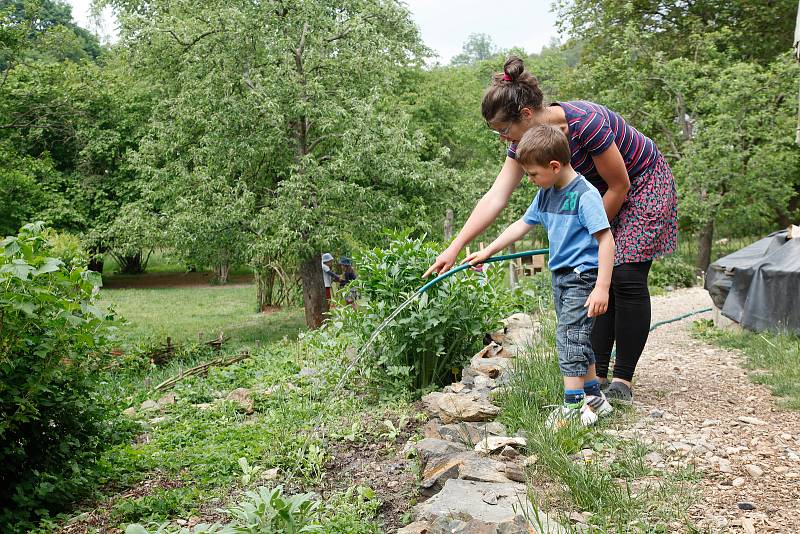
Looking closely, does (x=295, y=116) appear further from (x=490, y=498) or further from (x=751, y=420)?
(x=490, y=498)

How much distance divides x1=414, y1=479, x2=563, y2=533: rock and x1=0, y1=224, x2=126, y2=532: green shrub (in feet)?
6.15

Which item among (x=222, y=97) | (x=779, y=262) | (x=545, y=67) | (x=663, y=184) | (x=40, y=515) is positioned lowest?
(x=40, y=515)

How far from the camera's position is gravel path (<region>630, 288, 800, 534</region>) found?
2199 mm

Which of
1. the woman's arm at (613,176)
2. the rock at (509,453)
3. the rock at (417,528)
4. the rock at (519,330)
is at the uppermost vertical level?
the woman's arm at (613,176)

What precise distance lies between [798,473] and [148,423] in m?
4.22

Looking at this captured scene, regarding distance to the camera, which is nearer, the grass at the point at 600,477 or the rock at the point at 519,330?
the grass at the point at 600,477

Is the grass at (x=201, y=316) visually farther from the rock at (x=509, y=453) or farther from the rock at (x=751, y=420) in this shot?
the rock at (x=751, y=420)

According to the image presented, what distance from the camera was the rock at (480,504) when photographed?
6.88ft

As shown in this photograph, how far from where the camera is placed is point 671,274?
13797mm

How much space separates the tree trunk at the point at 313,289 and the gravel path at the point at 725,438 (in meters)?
9.32

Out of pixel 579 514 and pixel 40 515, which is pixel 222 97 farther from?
pixel 579 514

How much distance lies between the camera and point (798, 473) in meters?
2.48

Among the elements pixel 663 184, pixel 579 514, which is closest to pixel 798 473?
pixel 579 514

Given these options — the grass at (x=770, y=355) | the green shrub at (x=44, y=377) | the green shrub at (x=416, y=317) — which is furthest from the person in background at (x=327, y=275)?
the green shrub at (x=44, y=377)
